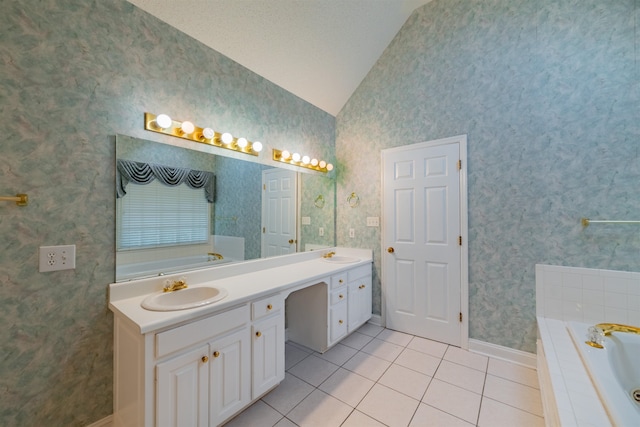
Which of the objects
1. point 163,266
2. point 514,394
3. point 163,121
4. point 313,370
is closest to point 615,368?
point 514,394

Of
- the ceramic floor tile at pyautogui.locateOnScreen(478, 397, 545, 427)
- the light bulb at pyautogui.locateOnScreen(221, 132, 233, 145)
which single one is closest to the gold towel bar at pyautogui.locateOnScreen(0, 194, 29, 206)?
the light bulb at pyautogui.locateOnScreen(221, 132, 233, 145)

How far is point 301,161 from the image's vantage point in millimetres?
2758

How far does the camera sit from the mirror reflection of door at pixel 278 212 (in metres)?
2.45

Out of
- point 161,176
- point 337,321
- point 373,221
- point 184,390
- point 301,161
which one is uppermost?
point 301,161

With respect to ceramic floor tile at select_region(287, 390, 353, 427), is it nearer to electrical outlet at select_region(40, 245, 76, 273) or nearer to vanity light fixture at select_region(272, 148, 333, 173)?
electrical outlet at select_region(40, 245, 76, 273)

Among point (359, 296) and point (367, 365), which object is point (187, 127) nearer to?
point (359, 296)

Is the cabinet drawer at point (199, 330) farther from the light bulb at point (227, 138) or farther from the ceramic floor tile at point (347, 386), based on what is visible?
the light bulb at point (227, 138)

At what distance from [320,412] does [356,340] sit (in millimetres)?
1012

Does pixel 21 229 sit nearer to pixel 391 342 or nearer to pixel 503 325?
pixel 391 342

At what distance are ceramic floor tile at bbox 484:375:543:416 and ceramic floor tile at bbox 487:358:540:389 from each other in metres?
0.06

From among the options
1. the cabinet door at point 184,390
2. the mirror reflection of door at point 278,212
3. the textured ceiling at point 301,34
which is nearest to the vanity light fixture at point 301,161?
the mirror reflection of door at point 278,212

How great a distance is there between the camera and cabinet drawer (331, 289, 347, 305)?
2357 mm

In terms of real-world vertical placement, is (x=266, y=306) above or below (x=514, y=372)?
above

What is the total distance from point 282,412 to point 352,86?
3.21 meters
